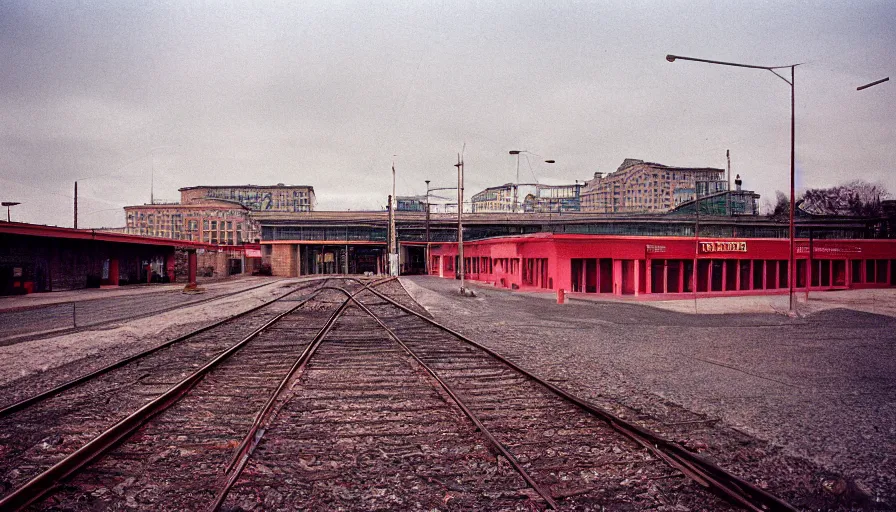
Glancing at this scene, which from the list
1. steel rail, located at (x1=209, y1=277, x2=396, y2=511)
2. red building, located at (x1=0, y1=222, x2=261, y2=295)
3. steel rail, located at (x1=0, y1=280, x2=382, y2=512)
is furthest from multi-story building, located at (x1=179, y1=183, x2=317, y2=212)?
steel rail, located at (x1=0, y1=280, x2=382, y2=512)

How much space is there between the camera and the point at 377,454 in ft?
17.4

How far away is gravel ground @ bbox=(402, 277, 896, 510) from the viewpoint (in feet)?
16.6

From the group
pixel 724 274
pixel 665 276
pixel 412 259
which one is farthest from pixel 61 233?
pixel 412 259

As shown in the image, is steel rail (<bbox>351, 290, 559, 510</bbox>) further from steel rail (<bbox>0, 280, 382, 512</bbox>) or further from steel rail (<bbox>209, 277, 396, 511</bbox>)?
steel rail (<bbox>0, 280, 382, 512</bbox>)

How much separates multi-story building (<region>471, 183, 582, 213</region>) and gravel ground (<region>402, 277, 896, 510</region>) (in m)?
75.1

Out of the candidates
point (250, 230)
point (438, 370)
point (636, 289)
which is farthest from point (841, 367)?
point (250, 230)

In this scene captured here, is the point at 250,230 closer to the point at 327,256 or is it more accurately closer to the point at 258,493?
the point at 327,256

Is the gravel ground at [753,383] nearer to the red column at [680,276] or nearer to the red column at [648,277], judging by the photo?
the red column at [648,277]

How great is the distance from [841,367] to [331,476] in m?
11.1

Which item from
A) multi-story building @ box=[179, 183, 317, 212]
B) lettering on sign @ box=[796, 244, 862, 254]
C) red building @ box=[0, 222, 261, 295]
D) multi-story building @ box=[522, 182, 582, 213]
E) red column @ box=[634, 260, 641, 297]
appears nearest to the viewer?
red building @ box=[0, 222, 261, 295]

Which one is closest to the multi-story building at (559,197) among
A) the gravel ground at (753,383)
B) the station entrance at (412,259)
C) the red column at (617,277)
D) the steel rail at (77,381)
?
the station entrance at (412,259)

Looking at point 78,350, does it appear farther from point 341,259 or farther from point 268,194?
point 268,194

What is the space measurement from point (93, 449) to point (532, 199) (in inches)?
4525

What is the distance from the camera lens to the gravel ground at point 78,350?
9102 mm
